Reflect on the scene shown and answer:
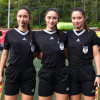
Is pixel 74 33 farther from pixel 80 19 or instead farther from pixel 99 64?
pixel 99 64

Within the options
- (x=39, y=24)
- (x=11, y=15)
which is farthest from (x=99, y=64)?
(x=11, y=15)

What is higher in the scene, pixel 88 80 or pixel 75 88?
pixel 88 80

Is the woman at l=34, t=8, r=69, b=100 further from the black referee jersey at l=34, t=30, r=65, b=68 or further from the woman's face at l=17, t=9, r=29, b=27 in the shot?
the woman's face at l=17, t=9, r=29, b=27

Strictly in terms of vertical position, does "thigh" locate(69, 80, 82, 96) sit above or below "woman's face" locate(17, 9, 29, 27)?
below

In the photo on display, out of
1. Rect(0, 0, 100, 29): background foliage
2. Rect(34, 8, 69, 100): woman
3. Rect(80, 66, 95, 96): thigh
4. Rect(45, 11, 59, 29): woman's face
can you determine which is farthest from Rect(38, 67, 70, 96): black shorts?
Rect(0, 0, 100, 29): background foliage

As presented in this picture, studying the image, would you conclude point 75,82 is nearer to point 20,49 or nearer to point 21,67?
point 21,67

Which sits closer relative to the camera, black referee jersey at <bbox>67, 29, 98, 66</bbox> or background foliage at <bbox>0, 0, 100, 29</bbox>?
black referee jersey at <bbox>67, 29, 98, 66</bbox>

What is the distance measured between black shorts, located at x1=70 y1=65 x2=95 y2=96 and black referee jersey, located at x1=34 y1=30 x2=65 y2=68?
0.78 ft

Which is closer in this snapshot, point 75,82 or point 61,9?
point 75,82

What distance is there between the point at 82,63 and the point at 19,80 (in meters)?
0.98

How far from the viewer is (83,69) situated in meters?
2.98

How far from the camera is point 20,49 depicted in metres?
2.97

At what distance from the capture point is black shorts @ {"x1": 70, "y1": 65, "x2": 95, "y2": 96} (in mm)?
2934

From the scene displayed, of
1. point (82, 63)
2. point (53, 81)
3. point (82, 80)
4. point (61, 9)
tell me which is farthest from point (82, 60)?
point (61, 9)
